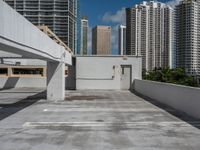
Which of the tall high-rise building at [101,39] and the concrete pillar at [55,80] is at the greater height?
the tall high-rise building at [101,39]

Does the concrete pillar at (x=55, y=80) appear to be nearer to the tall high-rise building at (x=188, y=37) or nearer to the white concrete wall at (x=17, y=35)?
the white concrete wall at (x=17, y=35)

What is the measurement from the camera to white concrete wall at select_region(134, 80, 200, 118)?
38.9 ft

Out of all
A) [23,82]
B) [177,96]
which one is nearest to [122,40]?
[23,82]

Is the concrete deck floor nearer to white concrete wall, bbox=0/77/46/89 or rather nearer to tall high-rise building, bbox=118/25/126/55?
white concrete wall, bbox=0/77/46/89

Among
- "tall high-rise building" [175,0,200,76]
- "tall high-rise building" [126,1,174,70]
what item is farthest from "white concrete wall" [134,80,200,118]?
"tall high-rise building" [126,1,174,70]

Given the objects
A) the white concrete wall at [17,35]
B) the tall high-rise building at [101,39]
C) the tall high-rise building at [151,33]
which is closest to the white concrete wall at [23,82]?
the white concrete wall at [17,35]

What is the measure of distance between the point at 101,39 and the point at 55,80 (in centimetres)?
4897

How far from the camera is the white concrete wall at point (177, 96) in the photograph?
11862 millimetres

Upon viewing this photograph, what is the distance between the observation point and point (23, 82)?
98.4ft

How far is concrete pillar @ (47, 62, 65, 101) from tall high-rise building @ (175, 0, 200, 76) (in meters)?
29.8

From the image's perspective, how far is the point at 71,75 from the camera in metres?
29.8

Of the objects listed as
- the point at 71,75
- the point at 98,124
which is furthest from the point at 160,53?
the point at 98,124

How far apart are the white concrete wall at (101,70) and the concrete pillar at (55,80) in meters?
9.61

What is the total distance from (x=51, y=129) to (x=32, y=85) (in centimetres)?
2106
